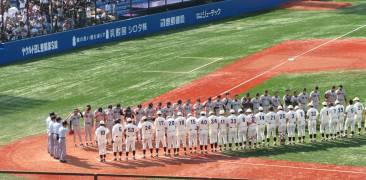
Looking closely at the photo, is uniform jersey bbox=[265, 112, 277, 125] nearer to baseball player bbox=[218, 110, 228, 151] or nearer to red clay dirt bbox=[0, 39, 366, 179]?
baseball player bbox=[218, 110, 228, 151]

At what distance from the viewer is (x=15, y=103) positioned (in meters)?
32.2

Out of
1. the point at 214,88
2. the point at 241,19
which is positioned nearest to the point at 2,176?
the point at 214,88

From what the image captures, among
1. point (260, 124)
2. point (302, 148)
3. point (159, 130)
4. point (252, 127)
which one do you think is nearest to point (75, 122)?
point (159, 130)

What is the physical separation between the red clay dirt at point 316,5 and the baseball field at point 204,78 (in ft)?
8.19

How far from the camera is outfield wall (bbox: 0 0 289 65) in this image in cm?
4022

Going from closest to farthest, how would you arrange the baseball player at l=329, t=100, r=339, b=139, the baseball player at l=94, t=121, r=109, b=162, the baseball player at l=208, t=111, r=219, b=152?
the baseball player at l=94, t=121, r=109, b=162 → the baseball player at l=208, t=111, r=219, b=152 → the baseball player at l=329, t=100, r=339, b=139

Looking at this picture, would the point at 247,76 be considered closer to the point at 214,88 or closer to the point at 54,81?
the point at 214,88

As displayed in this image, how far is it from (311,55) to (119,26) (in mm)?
12975

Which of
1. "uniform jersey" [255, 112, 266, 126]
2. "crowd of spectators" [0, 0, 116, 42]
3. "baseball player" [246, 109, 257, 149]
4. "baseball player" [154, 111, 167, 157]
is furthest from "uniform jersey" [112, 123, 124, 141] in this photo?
"crowd of spectators" [0, 0, 116, 42]

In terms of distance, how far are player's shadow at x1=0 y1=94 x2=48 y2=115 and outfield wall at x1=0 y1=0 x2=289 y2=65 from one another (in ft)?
22.5

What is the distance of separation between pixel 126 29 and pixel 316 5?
1605cm

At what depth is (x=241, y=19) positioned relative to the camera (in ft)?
165

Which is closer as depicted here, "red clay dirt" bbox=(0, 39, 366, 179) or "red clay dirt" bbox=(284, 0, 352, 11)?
"red clay dirt" bbox=(0, 39, 366, 179)

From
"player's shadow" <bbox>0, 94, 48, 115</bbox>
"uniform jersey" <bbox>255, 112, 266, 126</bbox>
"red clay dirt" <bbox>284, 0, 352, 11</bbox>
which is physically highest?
"red clay dirt" <bbox>284, 0, 352, 11</bbox>
